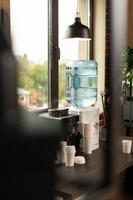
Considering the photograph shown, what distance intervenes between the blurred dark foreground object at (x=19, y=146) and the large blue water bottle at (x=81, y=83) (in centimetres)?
231

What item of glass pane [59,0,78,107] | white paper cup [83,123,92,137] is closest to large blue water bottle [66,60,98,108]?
glass pane [59,0,78,107]

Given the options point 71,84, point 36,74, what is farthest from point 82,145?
point 36,74

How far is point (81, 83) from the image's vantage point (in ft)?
9.67

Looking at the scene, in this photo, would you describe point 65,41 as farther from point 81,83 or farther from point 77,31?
point 77,31

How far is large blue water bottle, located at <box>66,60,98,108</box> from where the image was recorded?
2.78m

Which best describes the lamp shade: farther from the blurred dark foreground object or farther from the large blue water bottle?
the blurred dark foreground object

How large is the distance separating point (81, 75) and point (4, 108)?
2.75 m

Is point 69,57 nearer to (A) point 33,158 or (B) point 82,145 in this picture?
(B) point 82,145

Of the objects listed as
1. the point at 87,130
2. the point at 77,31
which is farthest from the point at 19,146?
the point at 77,31

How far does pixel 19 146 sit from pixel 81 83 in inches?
105

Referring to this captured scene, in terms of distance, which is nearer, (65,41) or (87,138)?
(87,138)

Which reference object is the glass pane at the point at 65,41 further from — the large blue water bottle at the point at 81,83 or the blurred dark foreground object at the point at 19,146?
the blurred dark foreground object at the point at 19,146

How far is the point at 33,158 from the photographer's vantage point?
32 cm

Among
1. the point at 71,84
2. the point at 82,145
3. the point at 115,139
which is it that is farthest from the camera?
the point at 71,84
